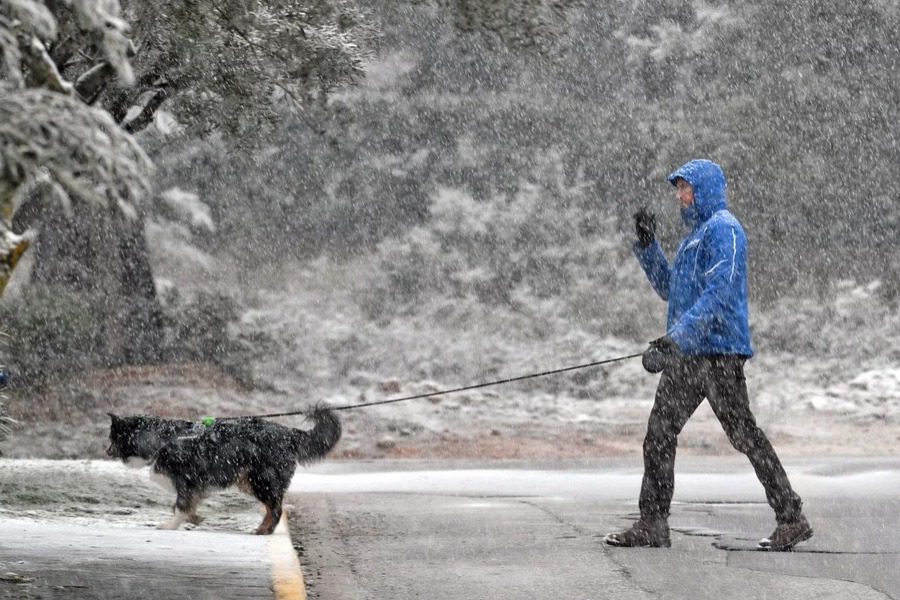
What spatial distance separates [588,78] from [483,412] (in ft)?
38.7

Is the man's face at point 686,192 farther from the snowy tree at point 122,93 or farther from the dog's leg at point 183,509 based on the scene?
the dog's leg at point 183,509

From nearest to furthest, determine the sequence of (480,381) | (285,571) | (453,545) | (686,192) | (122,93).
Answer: (285,571) < (686,192) < (453,545) < (122,93) < (480,381)

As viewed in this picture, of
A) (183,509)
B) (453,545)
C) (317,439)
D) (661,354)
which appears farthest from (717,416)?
(183,509)

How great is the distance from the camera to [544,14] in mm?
13367

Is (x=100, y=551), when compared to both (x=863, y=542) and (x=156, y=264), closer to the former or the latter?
(x=863, y=542)

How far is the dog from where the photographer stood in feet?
30.1

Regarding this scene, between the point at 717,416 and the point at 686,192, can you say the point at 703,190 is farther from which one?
the point at 717,416

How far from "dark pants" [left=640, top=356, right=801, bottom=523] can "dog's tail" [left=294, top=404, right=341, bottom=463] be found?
189cm

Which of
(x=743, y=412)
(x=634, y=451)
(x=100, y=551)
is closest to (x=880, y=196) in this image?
(x=634, y=451)

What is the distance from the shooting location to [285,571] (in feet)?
23.9

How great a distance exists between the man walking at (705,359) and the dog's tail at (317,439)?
179cm

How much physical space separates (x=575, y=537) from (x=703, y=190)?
2242mm

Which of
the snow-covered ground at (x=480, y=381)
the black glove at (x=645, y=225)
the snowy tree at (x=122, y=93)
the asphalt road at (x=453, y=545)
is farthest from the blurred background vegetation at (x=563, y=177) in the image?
the black glove at (x=645, y=225)

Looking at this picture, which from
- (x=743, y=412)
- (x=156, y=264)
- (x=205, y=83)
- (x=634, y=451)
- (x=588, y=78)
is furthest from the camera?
(x=588, y=78)
